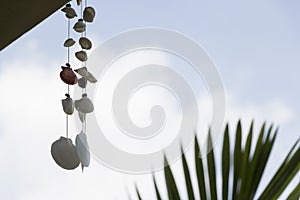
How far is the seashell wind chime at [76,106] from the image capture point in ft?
2.94

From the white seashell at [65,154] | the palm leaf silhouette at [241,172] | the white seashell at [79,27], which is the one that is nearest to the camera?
the white seashell at [65,154]

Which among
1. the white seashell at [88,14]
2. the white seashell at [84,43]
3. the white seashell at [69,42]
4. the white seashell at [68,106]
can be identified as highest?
the white seashell at [88,14]

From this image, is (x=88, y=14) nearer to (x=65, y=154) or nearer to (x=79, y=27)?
(x=79, y=27)

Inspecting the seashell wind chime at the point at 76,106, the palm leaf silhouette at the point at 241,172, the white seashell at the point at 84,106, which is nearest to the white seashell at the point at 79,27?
the seashell wind chime at the point at 76,106

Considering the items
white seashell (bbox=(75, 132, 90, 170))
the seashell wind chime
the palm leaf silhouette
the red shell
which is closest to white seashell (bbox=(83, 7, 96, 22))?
the seashell wind chime

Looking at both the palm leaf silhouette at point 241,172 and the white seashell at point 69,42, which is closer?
the white seashell at point 69,42

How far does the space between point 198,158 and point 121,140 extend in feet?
2.48

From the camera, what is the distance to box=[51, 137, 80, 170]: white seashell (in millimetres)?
890

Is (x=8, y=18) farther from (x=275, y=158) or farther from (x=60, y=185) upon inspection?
(x=275, y=158)

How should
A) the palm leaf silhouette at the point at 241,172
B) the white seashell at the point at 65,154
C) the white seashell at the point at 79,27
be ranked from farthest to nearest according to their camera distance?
the palm leaf silhouette at the point at 241,172 → the white seashell at the point at 79,27 → the white seashell at the point at 65,154

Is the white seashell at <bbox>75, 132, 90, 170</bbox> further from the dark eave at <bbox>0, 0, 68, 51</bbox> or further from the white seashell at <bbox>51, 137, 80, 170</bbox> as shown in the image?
the dark eave at <bbox>0, 0, 68, 51</bbox>

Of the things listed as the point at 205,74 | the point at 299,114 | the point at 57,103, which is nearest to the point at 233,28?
the point at 299,114

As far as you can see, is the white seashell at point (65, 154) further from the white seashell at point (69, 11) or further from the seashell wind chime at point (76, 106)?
the white seashell at point (69, 11)

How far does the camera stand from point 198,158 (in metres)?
1.86
